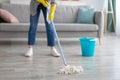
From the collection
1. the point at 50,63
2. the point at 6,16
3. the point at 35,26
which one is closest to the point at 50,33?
the point at 35,26

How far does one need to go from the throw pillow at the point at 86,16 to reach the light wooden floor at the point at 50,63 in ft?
2.09

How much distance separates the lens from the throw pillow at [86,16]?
15.4 ft

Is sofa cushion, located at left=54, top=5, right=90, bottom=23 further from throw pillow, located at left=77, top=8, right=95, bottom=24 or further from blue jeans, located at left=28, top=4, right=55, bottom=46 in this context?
blue jeans, located at left=28, top=4, right=55, bottom=46

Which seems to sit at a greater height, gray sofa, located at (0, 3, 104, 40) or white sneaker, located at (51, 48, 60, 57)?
gray sofa, located at (0, 3, 104, 40)

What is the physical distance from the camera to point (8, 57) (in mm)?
3322

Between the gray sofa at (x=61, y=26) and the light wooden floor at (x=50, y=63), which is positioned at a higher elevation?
the gray sofa at (x=61, y=26)

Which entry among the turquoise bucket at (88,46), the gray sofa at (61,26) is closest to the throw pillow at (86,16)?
the gray sofa at (61,26)

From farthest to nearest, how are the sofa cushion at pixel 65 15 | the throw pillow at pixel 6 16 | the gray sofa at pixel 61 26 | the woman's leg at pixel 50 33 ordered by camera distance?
1. the sofa cushion at pixel 65 15
2. the throw pillow at pixel 6 16
3. the gray sofa at pixel 61 26
4. the woman's leg at pixel 50 33

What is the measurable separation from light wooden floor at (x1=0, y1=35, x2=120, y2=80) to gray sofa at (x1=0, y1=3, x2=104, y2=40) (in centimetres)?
22

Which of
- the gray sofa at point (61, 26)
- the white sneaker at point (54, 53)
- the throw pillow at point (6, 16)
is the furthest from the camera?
the throw pillow at point (6, 16)

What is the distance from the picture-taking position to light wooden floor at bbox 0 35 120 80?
246 cm

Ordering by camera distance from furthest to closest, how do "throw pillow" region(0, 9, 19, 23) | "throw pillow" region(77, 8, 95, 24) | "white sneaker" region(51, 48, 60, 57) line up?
"throw pillow" region(77, 8, 95, 24) < "throw pillow" region(0, 9, 19, 23) < "white sneaker" region(51, 48, 60, 57)

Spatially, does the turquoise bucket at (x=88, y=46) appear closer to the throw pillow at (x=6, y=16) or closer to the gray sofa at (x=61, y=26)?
the gray sofa at (x=61, y=26)

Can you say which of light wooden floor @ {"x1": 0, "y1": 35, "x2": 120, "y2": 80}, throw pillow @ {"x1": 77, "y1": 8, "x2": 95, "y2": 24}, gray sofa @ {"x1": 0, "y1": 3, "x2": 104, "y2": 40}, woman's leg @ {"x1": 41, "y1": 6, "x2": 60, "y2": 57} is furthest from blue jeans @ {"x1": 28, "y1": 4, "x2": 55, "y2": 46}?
throw pillow @ {"x1": 77, "y1": 8, "x2": 95, "y2": 24}
